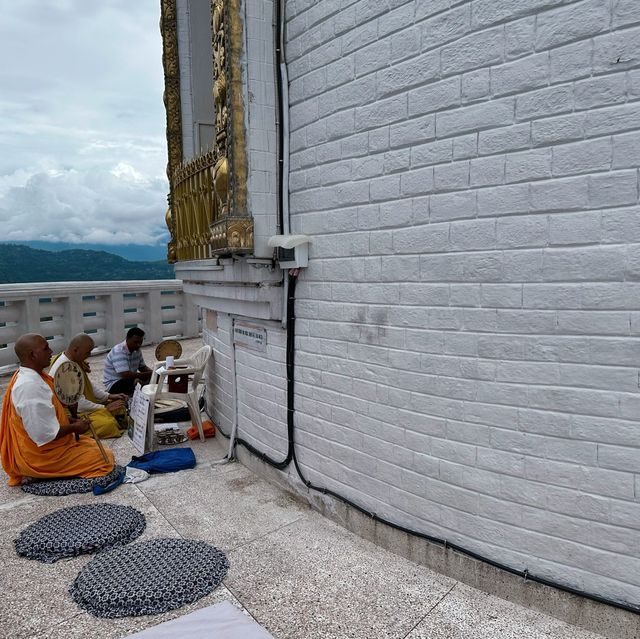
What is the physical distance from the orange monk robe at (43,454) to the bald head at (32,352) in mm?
199

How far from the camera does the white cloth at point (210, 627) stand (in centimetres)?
296

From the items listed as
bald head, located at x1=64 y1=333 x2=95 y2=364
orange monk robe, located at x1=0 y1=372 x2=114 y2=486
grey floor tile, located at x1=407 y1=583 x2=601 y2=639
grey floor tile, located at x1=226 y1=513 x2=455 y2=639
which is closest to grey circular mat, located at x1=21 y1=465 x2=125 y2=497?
orange monk robe, located at x1=0 y1=372 x2=114 y2=486

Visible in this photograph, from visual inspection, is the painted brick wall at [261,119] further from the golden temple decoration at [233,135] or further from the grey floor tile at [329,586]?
the grey floor tile at [329,586]

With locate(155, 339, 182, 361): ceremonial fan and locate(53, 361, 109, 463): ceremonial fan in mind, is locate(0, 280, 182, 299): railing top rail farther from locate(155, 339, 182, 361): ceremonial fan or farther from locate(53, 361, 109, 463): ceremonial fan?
locate(53, 361, 109, 463): ceremonial fan

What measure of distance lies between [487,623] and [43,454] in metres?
4.31

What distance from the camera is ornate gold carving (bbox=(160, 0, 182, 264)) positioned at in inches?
288

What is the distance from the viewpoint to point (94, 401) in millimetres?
7105

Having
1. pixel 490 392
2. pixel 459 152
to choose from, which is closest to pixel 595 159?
pixel 459 152

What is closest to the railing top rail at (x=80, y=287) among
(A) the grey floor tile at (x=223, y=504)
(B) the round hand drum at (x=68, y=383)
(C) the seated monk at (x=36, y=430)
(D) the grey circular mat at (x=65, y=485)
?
(B) the round hand drum at (x=68, y=383)

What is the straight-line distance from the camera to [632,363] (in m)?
2.70

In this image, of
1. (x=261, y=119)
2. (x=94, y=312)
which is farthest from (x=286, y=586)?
(x=94, y=312)

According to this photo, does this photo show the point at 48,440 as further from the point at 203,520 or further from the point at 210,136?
the point at 210,136

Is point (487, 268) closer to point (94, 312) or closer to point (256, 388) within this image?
point (256, 388)

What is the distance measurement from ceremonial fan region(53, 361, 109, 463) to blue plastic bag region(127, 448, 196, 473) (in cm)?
35
